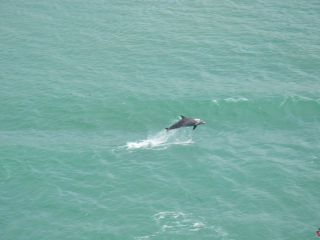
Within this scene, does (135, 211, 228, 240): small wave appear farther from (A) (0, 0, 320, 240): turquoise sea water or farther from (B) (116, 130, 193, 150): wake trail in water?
(B) (116, 130, 193, 150): wake trail in water

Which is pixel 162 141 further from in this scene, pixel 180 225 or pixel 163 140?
pixel 180 225

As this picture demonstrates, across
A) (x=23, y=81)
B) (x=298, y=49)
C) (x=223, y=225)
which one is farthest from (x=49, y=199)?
(x=298, y=49)

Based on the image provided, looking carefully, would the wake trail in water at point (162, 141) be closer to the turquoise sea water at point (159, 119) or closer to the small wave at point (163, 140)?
the small wave at point (163, 140)

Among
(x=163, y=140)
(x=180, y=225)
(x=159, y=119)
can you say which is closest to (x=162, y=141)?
(x=163, y=140)

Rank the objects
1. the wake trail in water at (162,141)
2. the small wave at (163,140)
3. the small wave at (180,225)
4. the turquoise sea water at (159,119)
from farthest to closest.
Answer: the small wave at (163,140), the wake trail in water at (162,141), the turquoise sea water at (159,119), the small wave at (180,225)

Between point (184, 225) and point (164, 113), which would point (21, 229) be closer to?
point (184, 225)

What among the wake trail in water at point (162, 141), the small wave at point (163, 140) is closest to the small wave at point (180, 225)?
the wake trail in water at point (162, 141)
